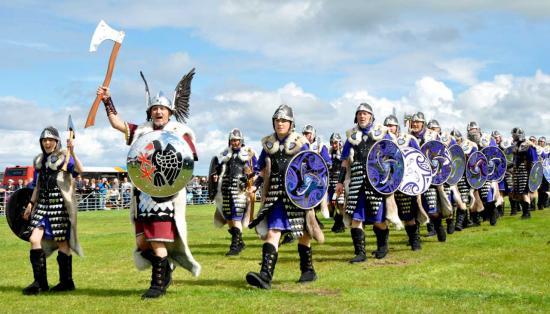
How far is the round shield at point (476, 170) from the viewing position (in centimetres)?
1393

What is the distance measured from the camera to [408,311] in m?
6.21

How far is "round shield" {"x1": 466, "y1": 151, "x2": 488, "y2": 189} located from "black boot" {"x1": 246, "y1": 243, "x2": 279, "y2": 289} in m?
7.32

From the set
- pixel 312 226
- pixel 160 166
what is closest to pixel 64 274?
pixel 160 166

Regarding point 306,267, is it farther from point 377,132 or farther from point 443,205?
point 443,205

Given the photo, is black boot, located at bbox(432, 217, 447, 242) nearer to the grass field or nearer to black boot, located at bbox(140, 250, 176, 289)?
the grass field

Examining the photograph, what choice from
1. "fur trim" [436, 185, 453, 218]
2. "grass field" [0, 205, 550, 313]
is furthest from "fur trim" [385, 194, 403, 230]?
"fur trim" [436, 185, 453, 218]

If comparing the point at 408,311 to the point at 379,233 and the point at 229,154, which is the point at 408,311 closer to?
the point at 379,233

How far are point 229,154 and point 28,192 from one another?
14.3 ft

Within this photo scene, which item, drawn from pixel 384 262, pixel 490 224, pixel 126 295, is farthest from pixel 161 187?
pixel 490 224

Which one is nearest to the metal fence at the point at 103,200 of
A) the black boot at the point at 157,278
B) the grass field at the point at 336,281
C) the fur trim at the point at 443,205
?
the grass field at the point at 336,281

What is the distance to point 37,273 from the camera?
304 inches

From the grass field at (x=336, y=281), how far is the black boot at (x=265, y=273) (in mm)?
105

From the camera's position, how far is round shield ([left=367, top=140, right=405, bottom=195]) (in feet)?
32.1

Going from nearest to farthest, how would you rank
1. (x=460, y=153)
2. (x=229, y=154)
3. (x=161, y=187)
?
(x=161, y=187) < (x=229, y=154) < (x=460, y=153)
